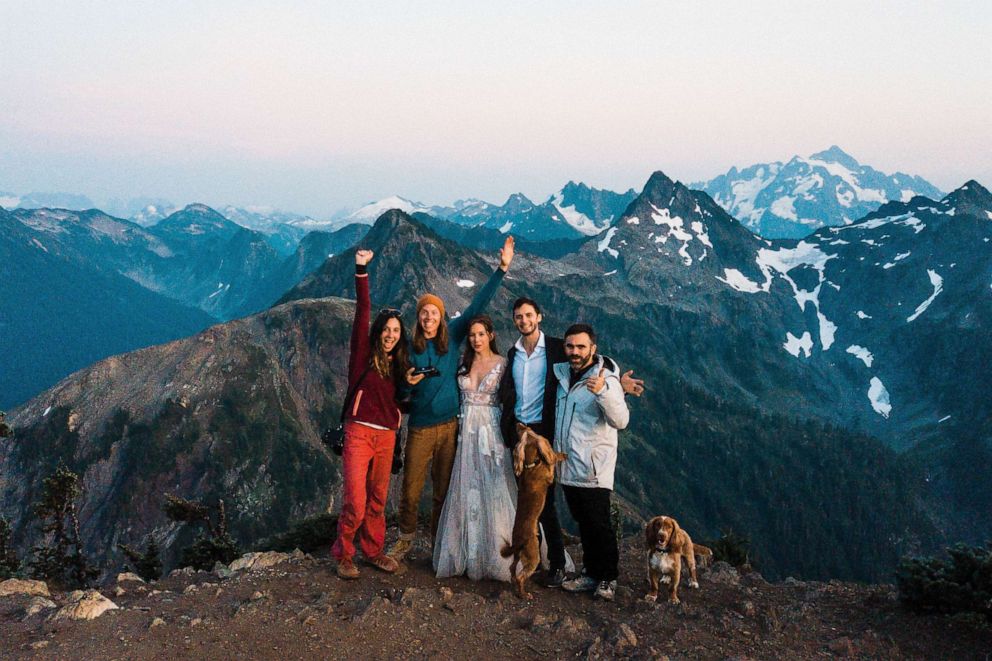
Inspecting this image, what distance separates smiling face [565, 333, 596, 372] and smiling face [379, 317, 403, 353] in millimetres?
2297

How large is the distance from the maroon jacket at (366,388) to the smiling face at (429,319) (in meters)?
0.76

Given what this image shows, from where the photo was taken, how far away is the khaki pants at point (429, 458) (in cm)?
828

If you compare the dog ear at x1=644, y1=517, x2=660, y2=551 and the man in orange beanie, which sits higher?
the man in orange beanie

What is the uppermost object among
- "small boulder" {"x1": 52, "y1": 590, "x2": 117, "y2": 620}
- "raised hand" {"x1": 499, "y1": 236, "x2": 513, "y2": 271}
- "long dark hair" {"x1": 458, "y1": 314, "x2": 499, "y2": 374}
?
"raised hand" {"x1": 499, "y1": 236, "x2": 513, "y2": 271}

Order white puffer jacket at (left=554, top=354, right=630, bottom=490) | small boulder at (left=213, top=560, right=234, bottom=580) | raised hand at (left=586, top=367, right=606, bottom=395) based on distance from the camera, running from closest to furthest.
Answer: raised hand at (left=586, top=367, right=606, bottom=395)
white puffer jacket at (left=554, top=354, right=630, bottom=490)
small boulder at (left=213, top=560, right=234, bottom=580)

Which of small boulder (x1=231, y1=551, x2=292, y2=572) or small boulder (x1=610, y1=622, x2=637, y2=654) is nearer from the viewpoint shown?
small boulder (x1=610, y1=622, x2=637, y2=654)

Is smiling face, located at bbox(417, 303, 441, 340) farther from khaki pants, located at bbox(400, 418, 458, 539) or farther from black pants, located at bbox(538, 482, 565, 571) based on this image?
black pants, located at bbox(538, 482, 565, 571)

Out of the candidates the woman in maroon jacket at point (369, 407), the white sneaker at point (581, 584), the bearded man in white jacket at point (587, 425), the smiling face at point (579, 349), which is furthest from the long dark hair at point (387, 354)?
the white sneaker at point (581, 584)

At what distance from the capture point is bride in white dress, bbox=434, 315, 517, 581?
8219 mm

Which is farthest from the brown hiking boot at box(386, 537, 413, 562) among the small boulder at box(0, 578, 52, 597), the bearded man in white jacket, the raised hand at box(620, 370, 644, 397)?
the small boulder at box(0, 578, 52, 597)

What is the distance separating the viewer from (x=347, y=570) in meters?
8.55

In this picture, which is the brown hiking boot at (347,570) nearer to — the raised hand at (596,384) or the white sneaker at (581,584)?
the white sneaker at (581,584)

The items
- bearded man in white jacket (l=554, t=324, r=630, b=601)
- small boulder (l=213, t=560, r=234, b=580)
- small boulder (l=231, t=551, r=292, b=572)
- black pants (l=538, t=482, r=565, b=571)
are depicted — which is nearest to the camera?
bearded man in white jacket (l=554, t=324, r=630, b=601)

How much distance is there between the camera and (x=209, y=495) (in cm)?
7650
